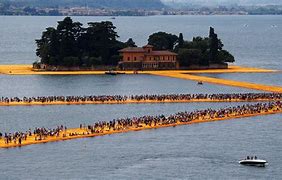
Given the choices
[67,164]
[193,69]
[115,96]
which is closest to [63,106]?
[115,96]

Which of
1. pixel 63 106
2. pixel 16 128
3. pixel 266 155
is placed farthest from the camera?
pixel 63 106

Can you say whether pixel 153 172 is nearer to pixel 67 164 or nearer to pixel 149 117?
pixel 67 164

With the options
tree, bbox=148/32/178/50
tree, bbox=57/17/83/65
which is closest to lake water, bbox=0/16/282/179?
tree, bbox=57/17/83/65

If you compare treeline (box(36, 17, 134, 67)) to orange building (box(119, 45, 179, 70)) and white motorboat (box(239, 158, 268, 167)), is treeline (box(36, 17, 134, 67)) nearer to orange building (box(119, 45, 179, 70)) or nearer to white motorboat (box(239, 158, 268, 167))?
orange building (box(119, 45, 179, 70))

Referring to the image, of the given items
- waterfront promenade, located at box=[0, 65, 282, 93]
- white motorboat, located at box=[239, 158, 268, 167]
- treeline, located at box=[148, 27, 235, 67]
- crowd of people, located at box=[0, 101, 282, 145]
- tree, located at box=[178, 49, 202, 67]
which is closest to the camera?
white motorboat, located at box=[239, 158, 268, 167]

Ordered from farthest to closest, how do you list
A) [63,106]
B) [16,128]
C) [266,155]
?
[63,106] < [16,128] < [266,155]

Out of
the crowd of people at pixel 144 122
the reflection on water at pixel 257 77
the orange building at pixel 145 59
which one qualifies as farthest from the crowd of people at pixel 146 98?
the orange building at pixel 145 59

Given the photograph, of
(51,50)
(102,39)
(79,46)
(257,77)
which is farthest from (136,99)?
(79,46)
